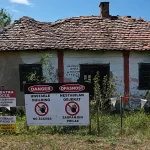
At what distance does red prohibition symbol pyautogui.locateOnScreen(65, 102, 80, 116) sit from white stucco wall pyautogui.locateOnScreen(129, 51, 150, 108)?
6443 mm

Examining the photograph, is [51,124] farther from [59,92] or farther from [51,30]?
[51,30]

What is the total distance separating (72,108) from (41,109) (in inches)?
35.5

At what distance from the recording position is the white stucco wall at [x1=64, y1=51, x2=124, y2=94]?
13891mm

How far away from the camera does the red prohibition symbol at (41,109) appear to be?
8117mm

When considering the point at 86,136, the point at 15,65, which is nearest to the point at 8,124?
the point at 86,136

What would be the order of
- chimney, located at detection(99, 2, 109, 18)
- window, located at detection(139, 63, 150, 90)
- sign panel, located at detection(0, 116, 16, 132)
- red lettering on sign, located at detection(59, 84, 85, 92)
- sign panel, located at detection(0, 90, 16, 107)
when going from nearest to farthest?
red lettering on sign, located at detection(59, 84, 85, 92) → sign panel, located at detection(0, 116, 16, 132) → sign panel, located at detection(0, 90, 16, 107) → window, located at detection(139, 63, 150, 90) → chimney, located at detection(99, 2, 109, 18)

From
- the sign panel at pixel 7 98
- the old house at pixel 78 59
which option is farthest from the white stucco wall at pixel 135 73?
the sign panel at pixel 7 98

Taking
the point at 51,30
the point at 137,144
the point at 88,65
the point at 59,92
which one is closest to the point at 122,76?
the point at 88,65

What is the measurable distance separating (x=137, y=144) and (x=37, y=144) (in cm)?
235

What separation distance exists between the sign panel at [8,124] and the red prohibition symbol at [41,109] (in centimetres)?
68

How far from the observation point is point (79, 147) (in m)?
6.48

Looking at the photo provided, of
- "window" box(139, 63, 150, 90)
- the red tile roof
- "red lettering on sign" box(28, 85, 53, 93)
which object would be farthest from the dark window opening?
"red lettering on sign" box(28, 85, 53, 93)

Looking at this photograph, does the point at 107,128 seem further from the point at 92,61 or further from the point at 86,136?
the point at 92,61

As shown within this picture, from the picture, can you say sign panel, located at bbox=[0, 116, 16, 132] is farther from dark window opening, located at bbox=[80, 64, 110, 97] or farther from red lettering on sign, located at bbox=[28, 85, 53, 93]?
dark window opening, located at bbox=[80, 64, 110, 97]
